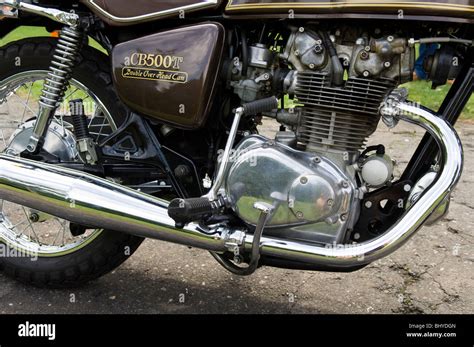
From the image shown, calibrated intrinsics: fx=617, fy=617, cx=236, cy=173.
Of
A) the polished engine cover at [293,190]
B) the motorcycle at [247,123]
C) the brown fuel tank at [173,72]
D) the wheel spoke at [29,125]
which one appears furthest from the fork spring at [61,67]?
the polished engine cover at [293,190]

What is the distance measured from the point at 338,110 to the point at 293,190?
0.34 meters

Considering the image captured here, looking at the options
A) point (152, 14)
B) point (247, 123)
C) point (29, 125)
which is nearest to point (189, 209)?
point (247, 123)

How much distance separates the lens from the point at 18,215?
330 centimetres

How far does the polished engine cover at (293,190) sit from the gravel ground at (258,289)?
0.70 metres

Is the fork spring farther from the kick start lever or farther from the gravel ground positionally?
the gravel ground

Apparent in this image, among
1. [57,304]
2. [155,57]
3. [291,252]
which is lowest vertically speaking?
[57,304]

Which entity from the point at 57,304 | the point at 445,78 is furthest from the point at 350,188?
the point at 57,304

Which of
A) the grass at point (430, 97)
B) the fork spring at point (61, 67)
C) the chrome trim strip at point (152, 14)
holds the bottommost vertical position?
the grass at point (430, 97)

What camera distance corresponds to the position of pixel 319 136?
234 cm

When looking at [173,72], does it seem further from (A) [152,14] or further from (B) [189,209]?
(B) [189,209]

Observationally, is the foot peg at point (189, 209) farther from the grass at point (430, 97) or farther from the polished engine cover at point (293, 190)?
the grass at point (430, 97)

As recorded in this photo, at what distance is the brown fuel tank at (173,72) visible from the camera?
238 centimetres
